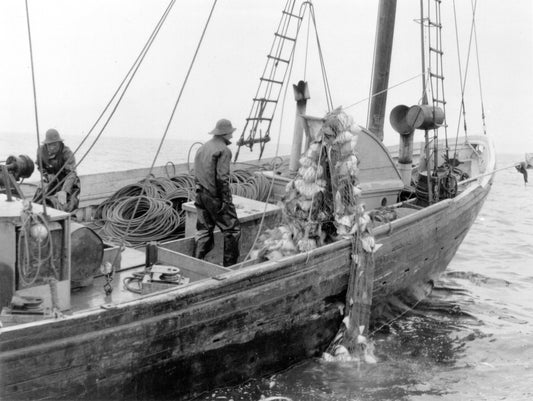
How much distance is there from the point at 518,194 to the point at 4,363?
938 inches

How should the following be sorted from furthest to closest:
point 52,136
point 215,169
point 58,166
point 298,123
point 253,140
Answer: point 253,140 → point 298,123 → point 58,166 → point 52,136 → point 215,169

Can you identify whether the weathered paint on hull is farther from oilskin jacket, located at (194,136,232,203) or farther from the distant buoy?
oilskin jacket, located at (194,136,232,203)

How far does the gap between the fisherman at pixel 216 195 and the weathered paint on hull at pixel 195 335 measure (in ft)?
3.87

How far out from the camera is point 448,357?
7.39 metres

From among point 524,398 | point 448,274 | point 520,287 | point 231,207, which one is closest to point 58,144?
point 231,207

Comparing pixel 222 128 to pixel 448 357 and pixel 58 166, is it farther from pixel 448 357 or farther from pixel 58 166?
pixel 448 357

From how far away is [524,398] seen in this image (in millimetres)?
6488

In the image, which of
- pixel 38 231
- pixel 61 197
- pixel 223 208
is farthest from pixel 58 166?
pixel 38 231

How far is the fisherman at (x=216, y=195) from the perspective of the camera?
6.73 metres

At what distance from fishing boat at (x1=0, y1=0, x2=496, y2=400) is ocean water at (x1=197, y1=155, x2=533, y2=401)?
26 cm

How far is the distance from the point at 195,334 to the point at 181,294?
0.41m

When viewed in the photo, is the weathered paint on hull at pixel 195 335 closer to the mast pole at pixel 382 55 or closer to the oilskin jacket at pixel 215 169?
the oilskin jacket at pixel 215 169

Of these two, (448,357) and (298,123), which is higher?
(298,123)

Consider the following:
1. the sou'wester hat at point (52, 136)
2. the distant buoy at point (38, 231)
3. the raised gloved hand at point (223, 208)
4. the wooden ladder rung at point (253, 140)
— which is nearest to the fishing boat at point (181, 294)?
the distant buoy at point (38, 231)
